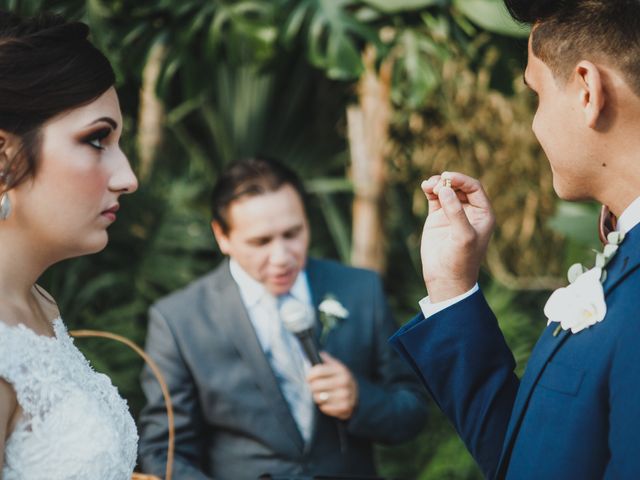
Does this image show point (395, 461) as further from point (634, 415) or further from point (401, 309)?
point (634, 415)

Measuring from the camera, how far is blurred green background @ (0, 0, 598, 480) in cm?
359

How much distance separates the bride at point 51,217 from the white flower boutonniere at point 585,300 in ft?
3.10

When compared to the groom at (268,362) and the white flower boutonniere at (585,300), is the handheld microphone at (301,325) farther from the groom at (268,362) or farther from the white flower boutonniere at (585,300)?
the white flower boutonniere at (585,300)

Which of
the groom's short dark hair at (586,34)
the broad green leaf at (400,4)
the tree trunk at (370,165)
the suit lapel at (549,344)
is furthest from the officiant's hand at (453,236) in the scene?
the tree trunk at (370,165)

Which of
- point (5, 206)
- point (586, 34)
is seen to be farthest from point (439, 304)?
point (5, 206)

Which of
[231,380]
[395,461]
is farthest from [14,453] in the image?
[395,461]

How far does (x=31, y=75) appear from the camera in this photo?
5.71ft

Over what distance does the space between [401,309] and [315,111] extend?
4.68ft

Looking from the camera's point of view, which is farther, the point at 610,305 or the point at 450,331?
the point at 450,331

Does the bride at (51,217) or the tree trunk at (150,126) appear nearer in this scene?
the bride at (51,217)

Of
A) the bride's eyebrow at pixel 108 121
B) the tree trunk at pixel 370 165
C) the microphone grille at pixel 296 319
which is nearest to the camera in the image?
the bride's eyebrow at pixel 108 121

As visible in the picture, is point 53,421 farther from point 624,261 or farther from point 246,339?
point 246,339

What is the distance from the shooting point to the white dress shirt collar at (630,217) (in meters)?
1.66

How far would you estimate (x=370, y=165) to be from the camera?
4.81 meters
